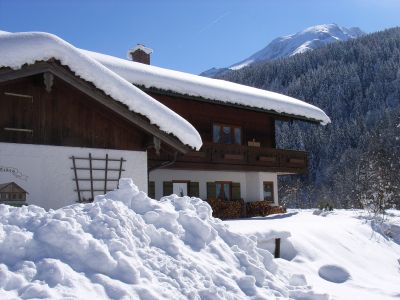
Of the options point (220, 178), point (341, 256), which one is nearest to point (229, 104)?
point (220, 178)

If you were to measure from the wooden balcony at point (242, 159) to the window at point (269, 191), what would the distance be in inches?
38.1

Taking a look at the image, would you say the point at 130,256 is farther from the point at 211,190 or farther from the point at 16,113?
the point at 211,190

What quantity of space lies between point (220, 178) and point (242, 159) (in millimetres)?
1499

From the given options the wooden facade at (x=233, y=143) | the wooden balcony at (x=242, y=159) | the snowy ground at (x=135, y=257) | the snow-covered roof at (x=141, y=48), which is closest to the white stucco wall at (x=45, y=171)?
the snowy ground at (x=135, y=257)

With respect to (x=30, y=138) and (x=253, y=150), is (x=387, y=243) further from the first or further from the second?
(x=30, y=138)

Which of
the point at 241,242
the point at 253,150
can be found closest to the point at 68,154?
the point at 241,242

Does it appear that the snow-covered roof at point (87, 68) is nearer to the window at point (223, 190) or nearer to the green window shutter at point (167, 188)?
the green window shutter at point (167, 188)

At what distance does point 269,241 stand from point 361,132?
87.3m

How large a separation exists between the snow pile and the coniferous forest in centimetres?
4155

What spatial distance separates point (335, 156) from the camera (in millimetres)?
89438

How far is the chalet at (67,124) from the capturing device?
10141 mm

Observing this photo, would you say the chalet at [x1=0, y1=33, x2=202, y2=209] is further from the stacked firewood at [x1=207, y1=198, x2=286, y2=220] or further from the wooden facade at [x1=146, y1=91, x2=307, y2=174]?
the stacked firewood at [x1=207, y1=198, x2=286, y2=220]

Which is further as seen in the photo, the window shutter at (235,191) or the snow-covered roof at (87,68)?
the window shutter at (235,191)

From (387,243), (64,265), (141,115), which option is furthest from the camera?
(387,243)
